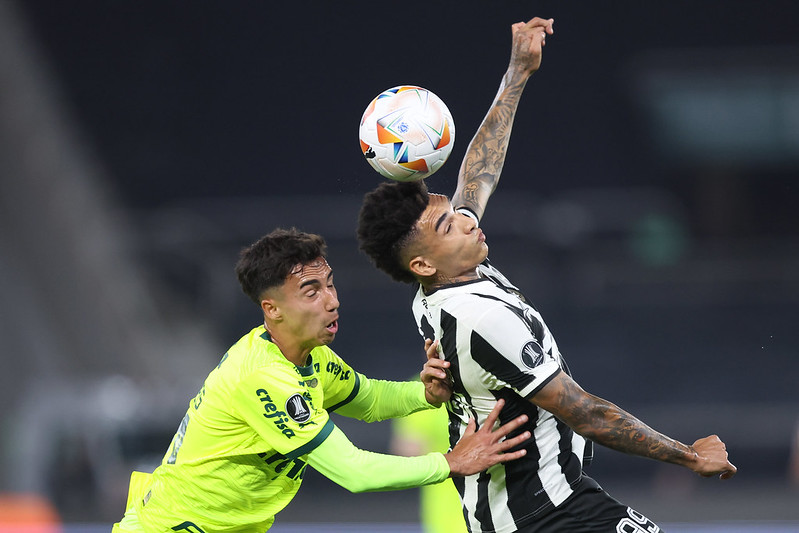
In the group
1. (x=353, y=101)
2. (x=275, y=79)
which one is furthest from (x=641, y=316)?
(x=275, y=79)

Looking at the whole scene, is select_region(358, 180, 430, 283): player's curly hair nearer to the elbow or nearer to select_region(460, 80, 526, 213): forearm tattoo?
select_region(460, 80, 526, 213): forearm tattoo

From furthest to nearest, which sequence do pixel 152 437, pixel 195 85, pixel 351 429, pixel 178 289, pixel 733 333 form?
pixel 195 85 → pixel 178 289 → pixel 733 333 → pixel 351 429 → pixel 152 437

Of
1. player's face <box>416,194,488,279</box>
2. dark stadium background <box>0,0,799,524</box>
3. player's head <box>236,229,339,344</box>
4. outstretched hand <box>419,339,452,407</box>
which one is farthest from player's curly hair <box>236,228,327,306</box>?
dark stadium background <box>0,0,799,524</box>

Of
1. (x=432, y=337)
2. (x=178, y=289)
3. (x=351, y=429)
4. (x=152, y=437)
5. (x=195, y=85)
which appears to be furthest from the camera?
(x=195, y=85)

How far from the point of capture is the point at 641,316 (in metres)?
Answer: 10.5

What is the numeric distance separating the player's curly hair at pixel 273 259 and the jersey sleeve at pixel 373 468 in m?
0.59

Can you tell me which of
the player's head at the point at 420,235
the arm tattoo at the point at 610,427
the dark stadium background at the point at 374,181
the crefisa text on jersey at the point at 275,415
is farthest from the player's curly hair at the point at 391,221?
the dark stadium background at the point at 374,181

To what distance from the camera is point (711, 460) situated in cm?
319

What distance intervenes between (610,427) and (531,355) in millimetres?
341

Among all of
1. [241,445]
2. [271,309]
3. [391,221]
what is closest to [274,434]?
[241,445]

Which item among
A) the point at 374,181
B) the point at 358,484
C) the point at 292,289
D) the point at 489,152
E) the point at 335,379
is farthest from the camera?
the point at 374,181

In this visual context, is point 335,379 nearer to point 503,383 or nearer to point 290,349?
point 290,349

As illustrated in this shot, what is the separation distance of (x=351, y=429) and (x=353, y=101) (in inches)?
183

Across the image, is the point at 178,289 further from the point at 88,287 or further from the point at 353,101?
the point at 353,101
